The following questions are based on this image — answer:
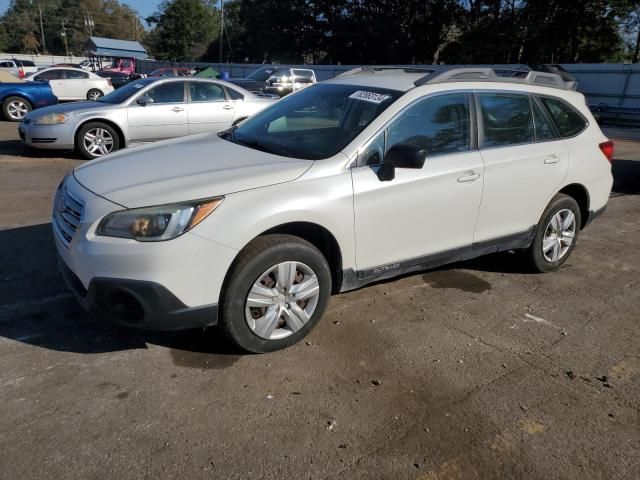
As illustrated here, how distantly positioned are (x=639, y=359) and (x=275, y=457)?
2.56 meters

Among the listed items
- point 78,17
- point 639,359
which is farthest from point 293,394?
point 78,17

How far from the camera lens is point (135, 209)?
2.90 metres

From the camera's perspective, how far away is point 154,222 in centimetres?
287

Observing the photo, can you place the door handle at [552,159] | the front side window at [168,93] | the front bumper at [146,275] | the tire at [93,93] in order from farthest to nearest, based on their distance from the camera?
the tire at [93,93] < the front side window at [168,93] < the door handle at [552,159] < the front bumper at [146,275]

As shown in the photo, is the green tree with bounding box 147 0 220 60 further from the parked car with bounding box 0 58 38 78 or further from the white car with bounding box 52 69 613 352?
the white car with bounding box 52 69 613 352

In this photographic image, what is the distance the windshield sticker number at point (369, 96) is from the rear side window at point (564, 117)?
66.7 inches

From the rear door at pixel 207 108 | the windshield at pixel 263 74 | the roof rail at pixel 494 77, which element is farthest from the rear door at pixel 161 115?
the windshield at pixel 263 74

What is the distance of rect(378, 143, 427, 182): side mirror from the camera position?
3.39 meters

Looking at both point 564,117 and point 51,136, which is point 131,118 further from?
point 564,117

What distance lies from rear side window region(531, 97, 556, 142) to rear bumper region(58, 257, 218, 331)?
3160 mm

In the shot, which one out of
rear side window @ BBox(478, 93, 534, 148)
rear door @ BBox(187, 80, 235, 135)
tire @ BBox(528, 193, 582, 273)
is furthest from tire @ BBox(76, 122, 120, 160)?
tire @ BBox(528, 193, 582, 273)

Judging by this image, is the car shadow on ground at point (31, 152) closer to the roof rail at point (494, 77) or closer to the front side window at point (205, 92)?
the front side window at point (205, 92)

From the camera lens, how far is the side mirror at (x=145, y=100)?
30.8ft

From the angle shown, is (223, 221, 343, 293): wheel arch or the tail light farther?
the tail light
